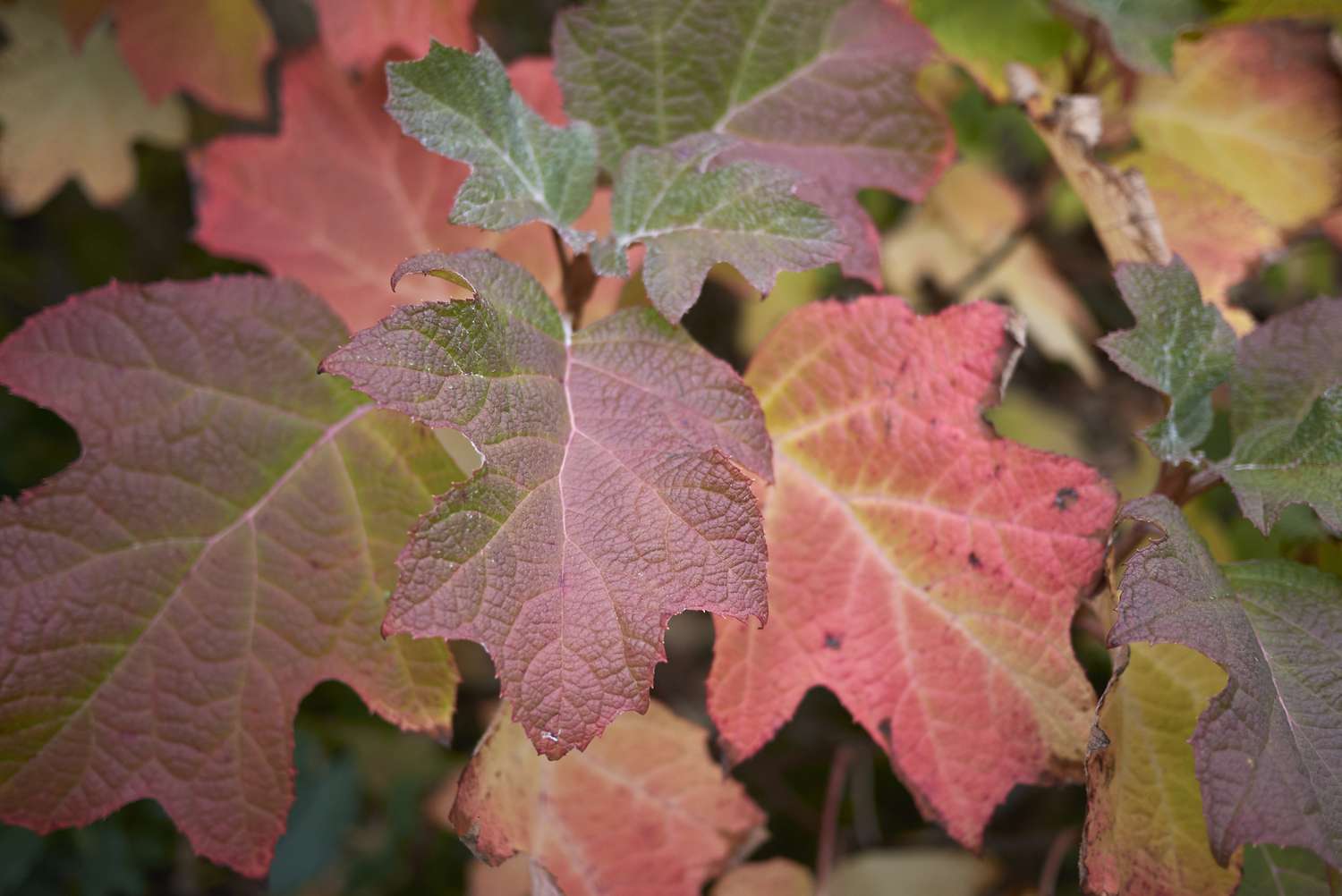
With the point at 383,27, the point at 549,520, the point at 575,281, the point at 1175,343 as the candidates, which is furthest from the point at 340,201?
the point at 1175,343

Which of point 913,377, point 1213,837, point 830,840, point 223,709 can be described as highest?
point 913,377

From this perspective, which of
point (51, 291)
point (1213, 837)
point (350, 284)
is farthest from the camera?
point (51, 291)

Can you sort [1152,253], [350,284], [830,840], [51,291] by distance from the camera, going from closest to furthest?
[1152,253] → [350,284] → [830,840] → [51,291]

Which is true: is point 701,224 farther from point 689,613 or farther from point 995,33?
point 689,613

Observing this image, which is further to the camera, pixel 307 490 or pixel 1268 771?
pixel 307 490

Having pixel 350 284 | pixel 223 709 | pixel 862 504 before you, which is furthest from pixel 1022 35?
pixel 223 709

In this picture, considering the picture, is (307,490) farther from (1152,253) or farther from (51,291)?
(51,291)
